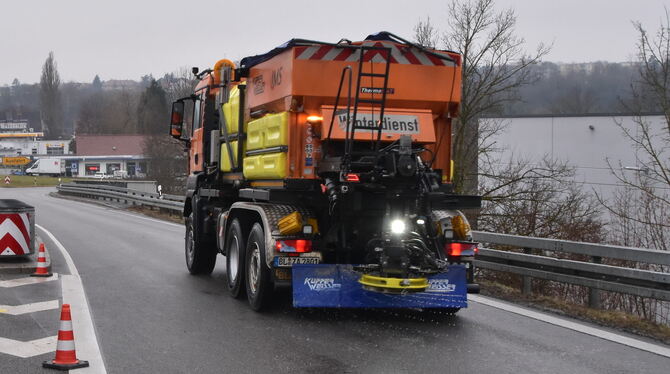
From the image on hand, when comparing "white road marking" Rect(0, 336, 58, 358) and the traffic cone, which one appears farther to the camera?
"white road marking" Rect(0, 336, 58, 358)

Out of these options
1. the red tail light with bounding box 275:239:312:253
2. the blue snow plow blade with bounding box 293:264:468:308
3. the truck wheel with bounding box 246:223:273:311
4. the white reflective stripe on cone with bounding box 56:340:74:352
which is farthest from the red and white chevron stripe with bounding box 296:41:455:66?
Result: the white reflective stripe on cone with bounding box 56:340:74:352

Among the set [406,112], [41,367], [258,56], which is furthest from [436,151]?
[41,367]

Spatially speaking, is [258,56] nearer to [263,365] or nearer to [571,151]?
[263,365]

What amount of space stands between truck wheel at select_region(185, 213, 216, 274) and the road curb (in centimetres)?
218

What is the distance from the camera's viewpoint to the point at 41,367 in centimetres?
594

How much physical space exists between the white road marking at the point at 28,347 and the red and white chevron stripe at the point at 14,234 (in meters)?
5.32

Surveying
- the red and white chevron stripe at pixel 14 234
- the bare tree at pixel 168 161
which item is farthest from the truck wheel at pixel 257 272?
the bare tree at pixel 168 161

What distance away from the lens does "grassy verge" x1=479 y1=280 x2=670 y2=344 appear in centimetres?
753

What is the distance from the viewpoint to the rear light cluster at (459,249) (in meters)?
8.12

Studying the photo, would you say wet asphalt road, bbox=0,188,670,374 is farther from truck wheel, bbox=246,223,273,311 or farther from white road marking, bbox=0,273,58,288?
white road marking, bbox=0,273,58,288

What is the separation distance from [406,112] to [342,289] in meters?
2.07

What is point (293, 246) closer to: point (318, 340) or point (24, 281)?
point (318, 340)

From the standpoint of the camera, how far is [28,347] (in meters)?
6.60

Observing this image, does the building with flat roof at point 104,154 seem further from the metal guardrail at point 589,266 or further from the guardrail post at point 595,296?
the guardrail post at point 595,296
